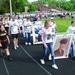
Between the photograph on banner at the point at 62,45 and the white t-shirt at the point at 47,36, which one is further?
the photograph on banner at the point at 62,45

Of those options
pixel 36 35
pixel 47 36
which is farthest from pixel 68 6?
pixel 47 36

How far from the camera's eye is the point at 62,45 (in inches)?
444

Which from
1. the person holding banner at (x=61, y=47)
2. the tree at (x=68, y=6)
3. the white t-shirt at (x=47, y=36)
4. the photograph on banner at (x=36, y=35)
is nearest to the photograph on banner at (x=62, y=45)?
the person holding banner at (x=61, y=47)

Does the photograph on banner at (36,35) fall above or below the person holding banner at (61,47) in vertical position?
below

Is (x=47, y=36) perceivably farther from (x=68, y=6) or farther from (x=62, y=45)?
(x=68, y=6)

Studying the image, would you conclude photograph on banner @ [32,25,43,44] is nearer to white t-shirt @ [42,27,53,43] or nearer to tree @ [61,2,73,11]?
A: white t-shirt @ [42,27,53,43]

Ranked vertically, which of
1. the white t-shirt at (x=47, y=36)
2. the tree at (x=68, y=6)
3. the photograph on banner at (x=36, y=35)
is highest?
the white t-shirt at (x=47, y=36)

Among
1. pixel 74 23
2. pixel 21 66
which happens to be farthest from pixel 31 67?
pixel 74 23

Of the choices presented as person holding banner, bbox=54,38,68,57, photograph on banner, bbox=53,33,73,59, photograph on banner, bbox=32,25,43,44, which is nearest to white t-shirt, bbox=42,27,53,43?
photograph on banner, bbox=53,33,73,59

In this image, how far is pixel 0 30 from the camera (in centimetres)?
1240

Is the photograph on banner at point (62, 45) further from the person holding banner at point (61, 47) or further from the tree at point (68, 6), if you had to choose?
the tree at point (68, 6)

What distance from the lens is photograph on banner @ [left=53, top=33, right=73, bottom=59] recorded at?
11.0 m

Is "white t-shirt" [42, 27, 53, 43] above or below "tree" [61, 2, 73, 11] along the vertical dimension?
above

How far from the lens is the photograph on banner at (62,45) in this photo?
Result: 1096 centimetres
